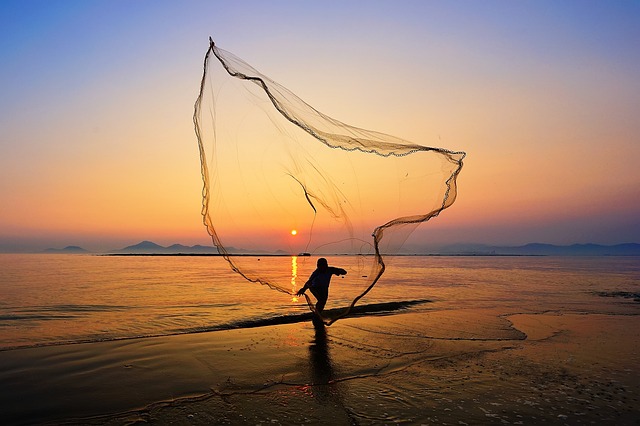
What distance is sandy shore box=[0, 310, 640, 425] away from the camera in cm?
622

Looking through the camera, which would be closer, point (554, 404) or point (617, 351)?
point (554, 404)

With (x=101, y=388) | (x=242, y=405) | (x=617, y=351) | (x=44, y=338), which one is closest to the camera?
(x=242, y=405)

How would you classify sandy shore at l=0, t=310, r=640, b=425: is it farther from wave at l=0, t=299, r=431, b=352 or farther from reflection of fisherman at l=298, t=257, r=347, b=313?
reflection of fisherman at l=298, t=257, r=347, b=313

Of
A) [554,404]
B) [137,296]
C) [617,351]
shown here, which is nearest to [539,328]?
[617,351]

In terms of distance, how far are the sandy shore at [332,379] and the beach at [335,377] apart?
0.03m

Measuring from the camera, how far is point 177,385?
7.53 metres

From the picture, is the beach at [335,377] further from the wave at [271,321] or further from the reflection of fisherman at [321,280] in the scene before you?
the reflection of fisherman at [321,280]

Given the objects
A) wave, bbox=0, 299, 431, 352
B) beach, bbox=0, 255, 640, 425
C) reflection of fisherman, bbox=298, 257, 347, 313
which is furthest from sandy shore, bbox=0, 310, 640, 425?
reflection of fisherman, bbox=298, 257, 347, 313

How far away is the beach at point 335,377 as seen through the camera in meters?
6.23

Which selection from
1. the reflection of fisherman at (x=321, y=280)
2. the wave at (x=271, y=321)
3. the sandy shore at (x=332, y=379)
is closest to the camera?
the sandy shore at (x=332, y=379)

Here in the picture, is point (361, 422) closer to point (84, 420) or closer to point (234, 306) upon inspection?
point (84, 420)

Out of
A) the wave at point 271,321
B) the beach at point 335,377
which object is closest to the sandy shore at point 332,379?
the beach at point 335,377

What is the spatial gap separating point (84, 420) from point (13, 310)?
15.2 m

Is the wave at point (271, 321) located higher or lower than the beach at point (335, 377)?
lower
